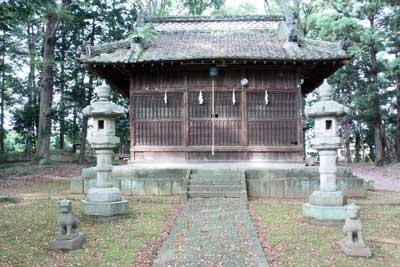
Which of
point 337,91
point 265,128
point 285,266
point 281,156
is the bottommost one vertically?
point 285,266

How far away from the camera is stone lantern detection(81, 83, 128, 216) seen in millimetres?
7980

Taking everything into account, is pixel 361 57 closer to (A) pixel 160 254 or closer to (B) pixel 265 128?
(B) pixel 265 128

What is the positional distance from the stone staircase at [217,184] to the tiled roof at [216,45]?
3.64 m

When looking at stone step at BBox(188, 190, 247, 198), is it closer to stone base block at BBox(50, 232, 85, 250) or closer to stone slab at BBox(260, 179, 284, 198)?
stone slab at BBox(260, 179, 284, 198)

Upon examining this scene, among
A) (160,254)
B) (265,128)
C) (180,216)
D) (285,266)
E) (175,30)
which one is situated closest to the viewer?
(285,266)

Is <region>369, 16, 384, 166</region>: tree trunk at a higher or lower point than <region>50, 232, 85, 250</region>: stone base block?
higher

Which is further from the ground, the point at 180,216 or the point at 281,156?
the point at 281,156

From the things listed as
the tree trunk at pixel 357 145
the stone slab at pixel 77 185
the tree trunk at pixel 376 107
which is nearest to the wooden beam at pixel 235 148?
the stone slab at pixel 77 185

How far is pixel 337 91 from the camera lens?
29.6 metres

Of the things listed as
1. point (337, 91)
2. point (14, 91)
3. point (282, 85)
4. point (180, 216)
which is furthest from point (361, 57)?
point (14, 91)

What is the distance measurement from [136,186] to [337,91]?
23.0m

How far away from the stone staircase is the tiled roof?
12.0 ft

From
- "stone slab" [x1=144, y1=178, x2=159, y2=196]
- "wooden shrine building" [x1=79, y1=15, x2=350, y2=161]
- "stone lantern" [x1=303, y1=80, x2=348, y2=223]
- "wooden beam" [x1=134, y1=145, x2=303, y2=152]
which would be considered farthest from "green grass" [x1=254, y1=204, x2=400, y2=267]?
"wooden shrine building" [x1=79, y1=15, x2=350, y2=161]

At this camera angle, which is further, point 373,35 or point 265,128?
point 373,35
